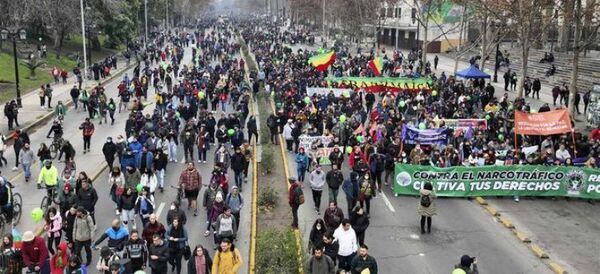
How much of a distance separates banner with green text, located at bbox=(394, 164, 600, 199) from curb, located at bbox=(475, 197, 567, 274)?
556 mm

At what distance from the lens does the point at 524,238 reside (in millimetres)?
15078

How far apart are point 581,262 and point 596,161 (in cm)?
611

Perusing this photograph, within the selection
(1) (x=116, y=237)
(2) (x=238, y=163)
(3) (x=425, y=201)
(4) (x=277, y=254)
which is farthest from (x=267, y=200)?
(1) (x=116, y=237)

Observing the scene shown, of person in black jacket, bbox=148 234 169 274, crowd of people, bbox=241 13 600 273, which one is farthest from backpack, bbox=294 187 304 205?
person in black jacket, bbox=148 234 169 274

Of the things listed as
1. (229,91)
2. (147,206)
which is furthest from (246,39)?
(147,206)

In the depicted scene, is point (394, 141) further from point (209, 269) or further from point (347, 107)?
point (209, 269)

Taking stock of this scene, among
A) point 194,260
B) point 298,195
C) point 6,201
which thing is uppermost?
point 298,195

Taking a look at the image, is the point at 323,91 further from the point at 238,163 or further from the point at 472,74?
the point at 238,163

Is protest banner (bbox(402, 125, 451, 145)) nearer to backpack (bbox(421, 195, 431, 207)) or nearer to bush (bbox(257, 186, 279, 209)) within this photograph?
bush (bbox(257, 186, 279, 209))

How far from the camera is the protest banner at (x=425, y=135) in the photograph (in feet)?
69.3

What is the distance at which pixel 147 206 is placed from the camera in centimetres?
1405

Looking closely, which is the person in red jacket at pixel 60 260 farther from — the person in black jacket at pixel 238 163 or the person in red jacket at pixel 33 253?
the person in black jacket at pixel 238 163

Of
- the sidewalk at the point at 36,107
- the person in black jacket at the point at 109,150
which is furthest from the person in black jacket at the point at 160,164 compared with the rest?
the sidewalk at the point at 36,107

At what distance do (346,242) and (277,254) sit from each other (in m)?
1.27
